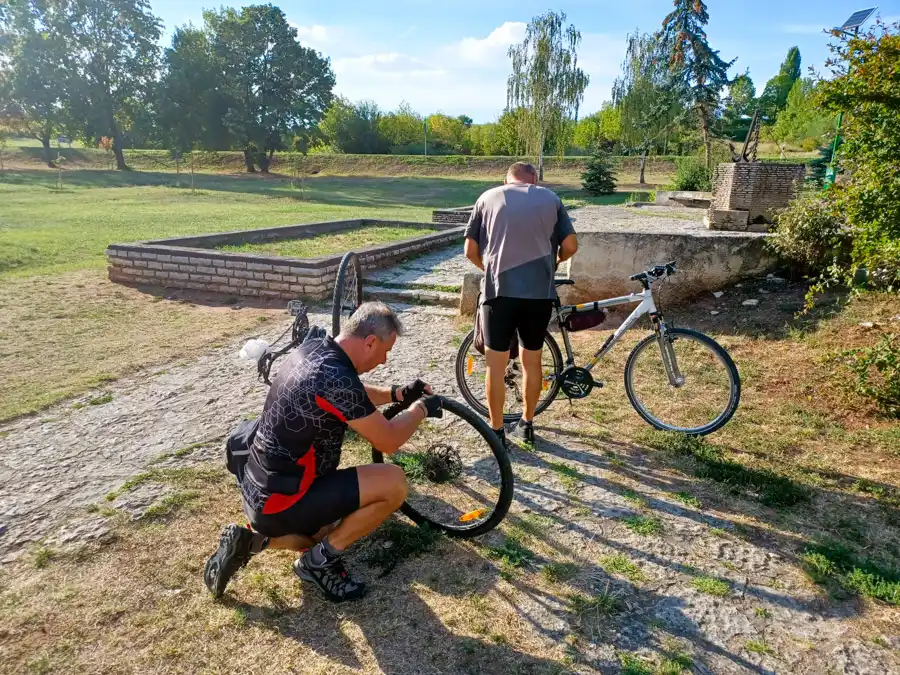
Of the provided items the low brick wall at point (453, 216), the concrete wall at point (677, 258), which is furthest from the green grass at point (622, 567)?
the low brick wall at point (453, 216)

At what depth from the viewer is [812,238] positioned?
6.23 meters

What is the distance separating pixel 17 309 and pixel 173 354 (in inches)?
108

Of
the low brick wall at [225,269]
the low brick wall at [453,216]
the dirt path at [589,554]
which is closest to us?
the dirt path at [589,554]

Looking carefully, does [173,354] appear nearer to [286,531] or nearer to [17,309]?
[17,309]

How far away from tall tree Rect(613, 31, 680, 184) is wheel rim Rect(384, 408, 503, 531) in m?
36.6

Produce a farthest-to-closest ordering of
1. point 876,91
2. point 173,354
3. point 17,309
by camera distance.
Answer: point 17,309 → point 173,354 → point 876,91

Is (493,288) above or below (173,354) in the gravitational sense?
above

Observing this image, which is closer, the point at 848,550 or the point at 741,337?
the point at 848,550

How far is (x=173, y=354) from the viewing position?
5.79 metres

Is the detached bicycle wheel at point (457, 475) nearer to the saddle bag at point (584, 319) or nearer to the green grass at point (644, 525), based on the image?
the green grass at point (644, 525)

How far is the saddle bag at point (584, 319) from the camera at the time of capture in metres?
4.00

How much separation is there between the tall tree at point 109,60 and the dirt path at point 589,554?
4460cm

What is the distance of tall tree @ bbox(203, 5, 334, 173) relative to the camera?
1758 inches

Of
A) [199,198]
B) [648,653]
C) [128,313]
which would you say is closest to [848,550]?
[648,653]
